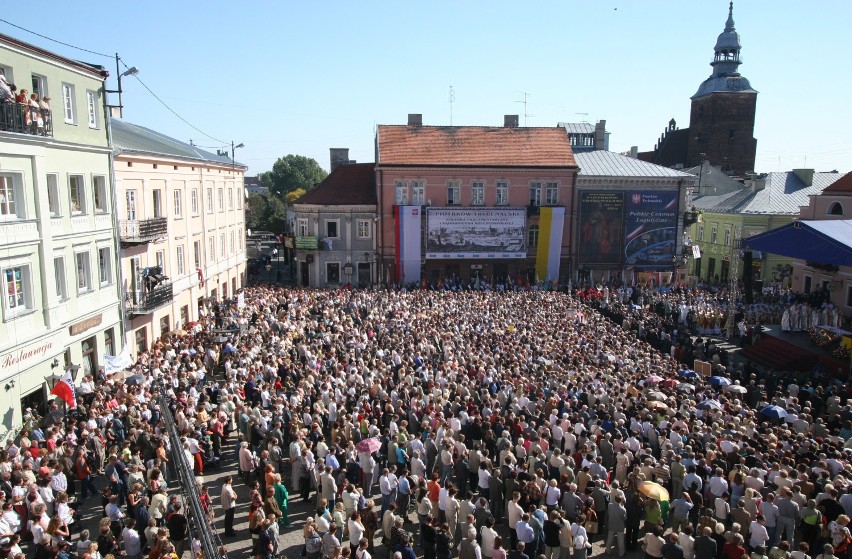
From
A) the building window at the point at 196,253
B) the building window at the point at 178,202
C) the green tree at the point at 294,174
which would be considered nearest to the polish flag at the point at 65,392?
the building window at the point at 178,202

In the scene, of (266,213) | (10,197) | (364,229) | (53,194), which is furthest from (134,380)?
(266,213)

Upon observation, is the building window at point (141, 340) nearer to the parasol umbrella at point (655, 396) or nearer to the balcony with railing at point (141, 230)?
the balcony with railing at point (141, 230)

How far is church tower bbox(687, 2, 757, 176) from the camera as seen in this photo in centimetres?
6288

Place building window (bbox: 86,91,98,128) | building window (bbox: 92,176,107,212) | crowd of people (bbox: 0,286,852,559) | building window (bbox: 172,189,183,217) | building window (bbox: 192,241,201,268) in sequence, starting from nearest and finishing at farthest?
1. crowd of people (bbox: 0,286,852,559)
2. building window (bbox: 86,91,98,128)
3. building window (bbox: 92,176,107,212)
4. building window (bbox: 172,189,183,217)
5. building window (bbox: 192,241,201,268)

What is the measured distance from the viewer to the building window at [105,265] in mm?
20453

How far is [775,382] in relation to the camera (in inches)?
774

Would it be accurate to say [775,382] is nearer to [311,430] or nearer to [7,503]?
[311,430]

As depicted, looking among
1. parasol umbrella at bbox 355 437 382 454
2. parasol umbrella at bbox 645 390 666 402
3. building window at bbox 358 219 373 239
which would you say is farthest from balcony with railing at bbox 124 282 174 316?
building window at bbox 358 219 373 239

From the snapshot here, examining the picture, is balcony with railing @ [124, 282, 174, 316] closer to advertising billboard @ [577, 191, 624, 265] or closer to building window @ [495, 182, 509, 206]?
building window @ [495, 182, 509, 206]

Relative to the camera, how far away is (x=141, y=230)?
22.5 meters

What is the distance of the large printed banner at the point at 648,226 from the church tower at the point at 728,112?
2571 cm

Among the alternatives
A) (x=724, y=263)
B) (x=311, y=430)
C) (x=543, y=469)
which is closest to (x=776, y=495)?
(x=543, y=469)

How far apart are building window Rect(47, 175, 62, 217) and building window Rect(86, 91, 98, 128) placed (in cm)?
298

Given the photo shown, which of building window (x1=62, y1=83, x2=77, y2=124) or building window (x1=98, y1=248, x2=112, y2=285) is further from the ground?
building window (x1=62, y1=83, x2=77, y2=124)
